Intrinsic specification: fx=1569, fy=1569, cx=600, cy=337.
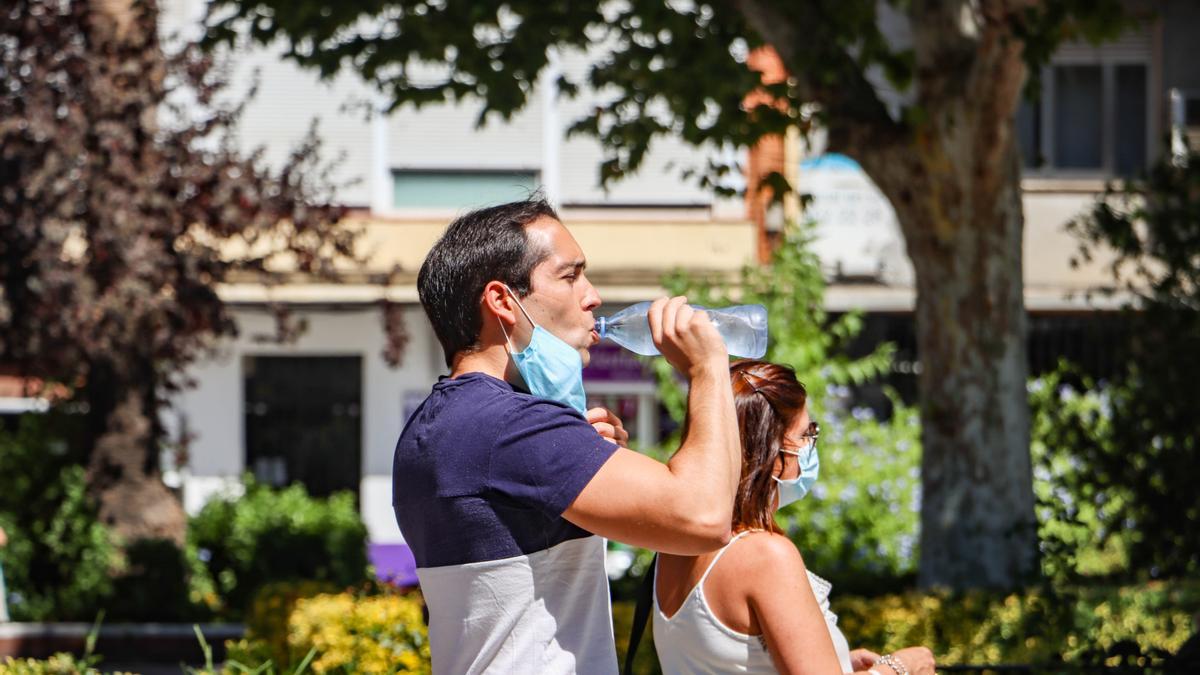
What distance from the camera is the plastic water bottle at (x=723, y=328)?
2.93m

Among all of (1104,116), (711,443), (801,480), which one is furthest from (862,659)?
(1104,116)

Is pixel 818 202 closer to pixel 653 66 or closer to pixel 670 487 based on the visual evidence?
pixel 653 66

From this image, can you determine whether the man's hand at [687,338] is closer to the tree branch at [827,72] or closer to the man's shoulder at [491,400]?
the man's shoulder at [491,400]

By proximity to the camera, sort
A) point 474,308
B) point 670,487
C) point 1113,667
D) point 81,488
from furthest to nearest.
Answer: point 81,488
point 1113,667
point 474,308
point 670,487

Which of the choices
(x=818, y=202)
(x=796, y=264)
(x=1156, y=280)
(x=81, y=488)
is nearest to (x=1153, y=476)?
(x=1156, y=280)

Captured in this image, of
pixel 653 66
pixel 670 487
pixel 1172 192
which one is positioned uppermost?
pixel 653 66

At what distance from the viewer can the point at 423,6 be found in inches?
370

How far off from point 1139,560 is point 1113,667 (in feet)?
11.8

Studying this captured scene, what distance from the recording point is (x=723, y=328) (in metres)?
3.15

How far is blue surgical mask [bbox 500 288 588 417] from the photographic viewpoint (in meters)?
2.58

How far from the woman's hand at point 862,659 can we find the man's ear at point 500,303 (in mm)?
1145

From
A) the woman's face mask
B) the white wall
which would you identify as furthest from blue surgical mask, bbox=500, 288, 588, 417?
the white wall

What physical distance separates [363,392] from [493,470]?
51.8 ft

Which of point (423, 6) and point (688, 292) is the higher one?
point (423, 6)
